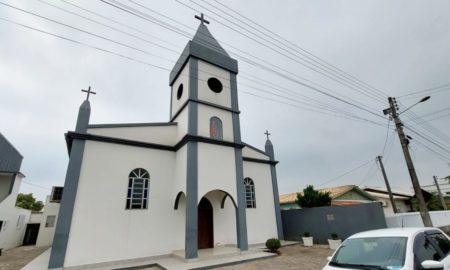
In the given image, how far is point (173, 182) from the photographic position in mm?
10242

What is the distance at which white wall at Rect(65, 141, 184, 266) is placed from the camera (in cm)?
792

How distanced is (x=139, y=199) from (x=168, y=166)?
1.89 metres

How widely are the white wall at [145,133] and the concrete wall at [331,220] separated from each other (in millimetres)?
8196

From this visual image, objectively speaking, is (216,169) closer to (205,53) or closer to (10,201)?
(205,53)

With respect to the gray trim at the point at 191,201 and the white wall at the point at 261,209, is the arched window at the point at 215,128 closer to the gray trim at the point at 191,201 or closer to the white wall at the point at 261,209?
the gray trim at the point at 191,201

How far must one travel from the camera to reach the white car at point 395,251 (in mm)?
3064

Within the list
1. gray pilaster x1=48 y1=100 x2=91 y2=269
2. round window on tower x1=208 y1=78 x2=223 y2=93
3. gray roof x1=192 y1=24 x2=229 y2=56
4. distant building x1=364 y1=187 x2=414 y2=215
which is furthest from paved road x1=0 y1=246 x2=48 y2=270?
distant building x1=364 y1=187 x2=414 y2=215

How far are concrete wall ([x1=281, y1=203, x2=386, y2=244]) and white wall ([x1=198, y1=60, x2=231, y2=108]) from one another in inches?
291

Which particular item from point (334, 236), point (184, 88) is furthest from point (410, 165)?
point (184, 88)

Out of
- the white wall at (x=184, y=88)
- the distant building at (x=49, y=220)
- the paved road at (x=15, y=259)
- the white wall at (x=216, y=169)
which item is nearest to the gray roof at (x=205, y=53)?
the white wall at (x=184, y=88)

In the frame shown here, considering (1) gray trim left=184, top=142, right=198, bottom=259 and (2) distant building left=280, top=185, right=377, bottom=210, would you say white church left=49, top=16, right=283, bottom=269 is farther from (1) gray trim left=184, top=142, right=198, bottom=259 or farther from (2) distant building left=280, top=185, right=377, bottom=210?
(2) distant building left=280, top=185, right=377, bottom=210

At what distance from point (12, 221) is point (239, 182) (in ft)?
56.7

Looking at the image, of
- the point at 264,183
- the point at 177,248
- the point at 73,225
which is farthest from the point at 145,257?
the point at 264,183

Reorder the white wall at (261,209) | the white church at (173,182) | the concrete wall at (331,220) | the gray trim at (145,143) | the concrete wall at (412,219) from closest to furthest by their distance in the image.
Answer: the white church at (173,182), the gray trim at (145,143), the concrete wall at (331,220), the concrete wall at (412,219), the white wall at (261,209)
